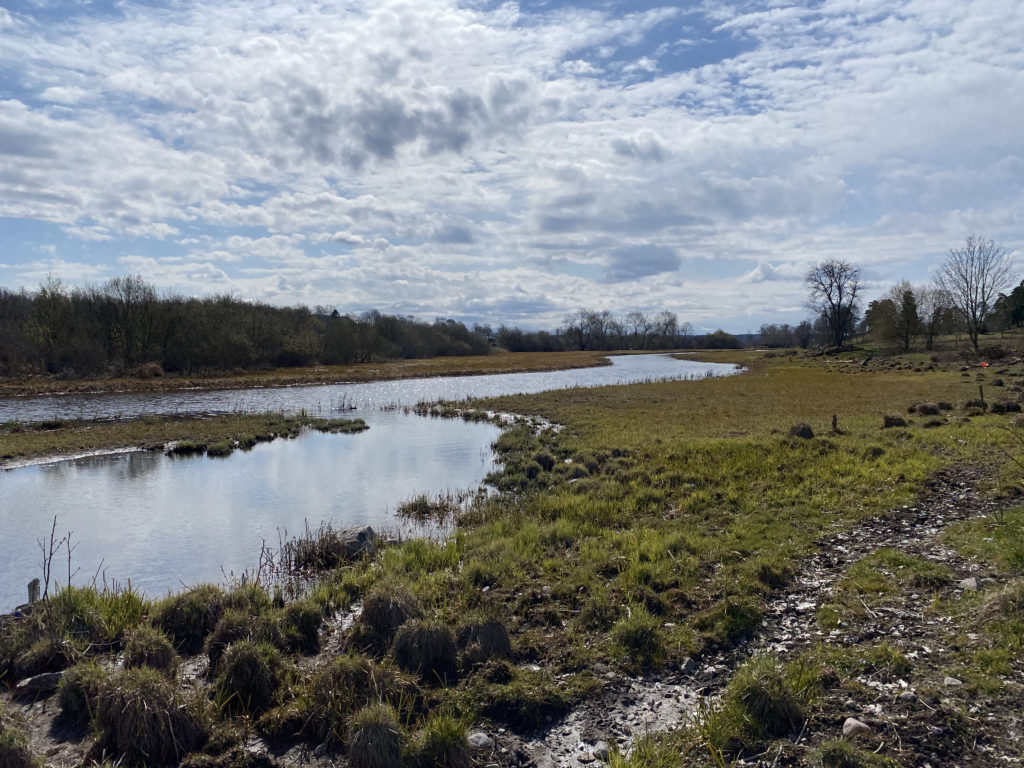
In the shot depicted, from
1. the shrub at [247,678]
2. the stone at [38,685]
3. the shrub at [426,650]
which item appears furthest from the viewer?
the shrub at [426,650]

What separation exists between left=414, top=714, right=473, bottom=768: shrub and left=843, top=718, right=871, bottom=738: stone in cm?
311

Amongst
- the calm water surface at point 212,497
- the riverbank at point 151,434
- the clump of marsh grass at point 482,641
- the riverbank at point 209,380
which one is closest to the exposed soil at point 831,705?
the clump of marsh grass at point 482,641

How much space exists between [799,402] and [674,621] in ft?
89.8

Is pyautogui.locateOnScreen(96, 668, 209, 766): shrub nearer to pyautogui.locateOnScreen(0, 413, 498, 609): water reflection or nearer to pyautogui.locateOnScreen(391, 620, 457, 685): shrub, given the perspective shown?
pyautogui.locateOnScreen(391, 620, 457, 685): shrub

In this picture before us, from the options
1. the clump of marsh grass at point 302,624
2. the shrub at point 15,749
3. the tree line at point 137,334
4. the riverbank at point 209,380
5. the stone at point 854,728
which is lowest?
the clump of marsh grass at point 302,624

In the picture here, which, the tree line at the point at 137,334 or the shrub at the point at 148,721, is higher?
the tree line at the point at 137,334

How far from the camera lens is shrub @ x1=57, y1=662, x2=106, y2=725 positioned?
215 inches

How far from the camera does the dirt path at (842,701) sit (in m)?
4.44

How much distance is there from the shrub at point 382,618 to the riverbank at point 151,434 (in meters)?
17.5

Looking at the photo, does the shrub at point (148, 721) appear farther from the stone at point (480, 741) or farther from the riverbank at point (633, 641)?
the stone at point (480, 741)

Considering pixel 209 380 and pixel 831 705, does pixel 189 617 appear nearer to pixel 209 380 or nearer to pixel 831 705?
pixel 831 705

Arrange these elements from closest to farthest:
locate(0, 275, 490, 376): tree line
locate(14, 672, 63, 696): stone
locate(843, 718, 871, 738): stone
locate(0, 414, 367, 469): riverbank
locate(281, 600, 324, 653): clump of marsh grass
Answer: locate(843, 718, 871, 738): stone → locate(14, 672, 63, 696): stone → locate(281, 600, 324, 653): clump of marsh grass → locate(0, 414, 367, 469): riverbank → locate(0, 275, 490, 376): tree line

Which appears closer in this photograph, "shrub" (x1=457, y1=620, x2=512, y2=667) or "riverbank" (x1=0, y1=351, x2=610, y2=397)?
"shrub" (x1=457, y1=620, x2=512, y2=667)

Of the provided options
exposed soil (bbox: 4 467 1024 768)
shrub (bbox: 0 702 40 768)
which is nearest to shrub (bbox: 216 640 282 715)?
exposed soil (bbox: 4 467 1024 768)
